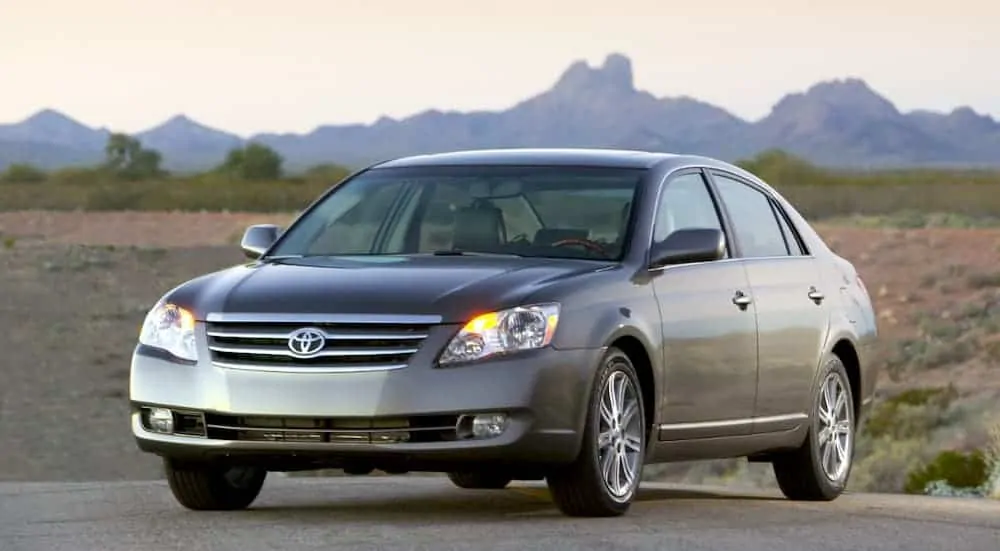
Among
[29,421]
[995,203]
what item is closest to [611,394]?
[29,421]

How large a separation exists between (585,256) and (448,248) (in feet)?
2.20

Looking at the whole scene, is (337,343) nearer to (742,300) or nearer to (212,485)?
(212,485)

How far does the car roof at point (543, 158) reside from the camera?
11625 millimetres

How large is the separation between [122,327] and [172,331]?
36.0 m

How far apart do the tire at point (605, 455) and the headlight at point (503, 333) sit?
0.36 meters

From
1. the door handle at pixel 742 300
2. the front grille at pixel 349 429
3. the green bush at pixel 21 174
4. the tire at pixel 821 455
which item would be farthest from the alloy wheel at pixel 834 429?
the green bush at pixel 21 174

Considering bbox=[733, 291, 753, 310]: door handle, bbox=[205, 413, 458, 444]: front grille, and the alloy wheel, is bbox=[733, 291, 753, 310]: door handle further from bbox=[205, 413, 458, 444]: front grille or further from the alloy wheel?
bbox=[205, 413, 458, 444]: front grille

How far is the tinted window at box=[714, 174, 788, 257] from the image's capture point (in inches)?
484

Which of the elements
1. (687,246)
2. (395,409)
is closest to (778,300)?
(687,246)

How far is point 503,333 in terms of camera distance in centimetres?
1001

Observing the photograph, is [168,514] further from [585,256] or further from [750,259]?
[750,259]

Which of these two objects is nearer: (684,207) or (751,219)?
(684,207)

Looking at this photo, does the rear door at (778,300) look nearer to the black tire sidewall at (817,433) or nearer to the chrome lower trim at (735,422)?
the chrome lower trim at (735,422)

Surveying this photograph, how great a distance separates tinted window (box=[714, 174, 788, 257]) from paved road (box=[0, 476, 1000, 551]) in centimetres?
130
